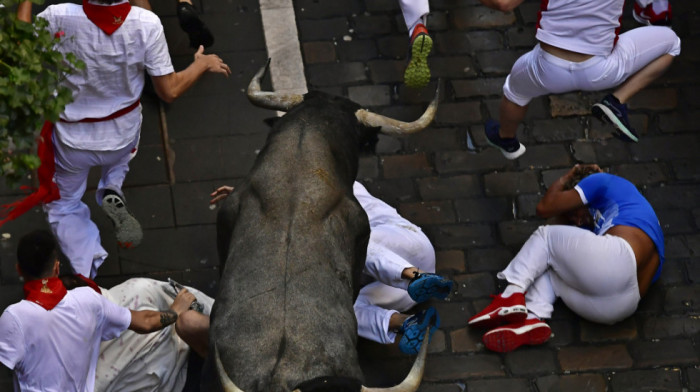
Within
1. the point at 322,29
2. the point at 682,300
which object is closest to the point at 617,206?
the point at 682,300

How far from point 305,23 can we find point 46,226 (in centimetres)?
308

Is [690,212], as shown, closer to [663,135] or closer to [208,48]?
[663,135]

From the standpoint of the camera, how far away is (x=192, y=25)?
8.97 m

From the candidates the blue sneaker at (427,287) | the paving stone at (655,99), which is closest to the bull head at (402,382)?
the blue sneaker at (427,287)

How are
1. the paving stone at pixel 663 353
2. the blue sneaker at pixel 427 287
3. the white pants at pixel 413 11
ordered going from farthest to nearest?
the white pants at pixel 413 11
the paving stone at pixel 663 353
the blue sneaker at pixel 427 287

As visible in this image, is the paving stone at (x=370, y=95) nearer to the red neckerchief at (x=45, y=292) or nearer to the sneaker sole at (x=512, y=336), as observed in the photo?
the sneaker sole at (x=512, y=336)

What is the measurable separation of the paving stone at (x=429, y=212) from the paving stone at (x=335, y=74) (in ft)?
4.66

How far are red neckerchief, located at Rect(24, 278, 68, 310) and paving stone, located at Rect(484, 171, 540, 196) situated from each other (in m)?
3.85

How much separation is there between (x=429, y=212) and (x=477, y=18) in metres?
2.37

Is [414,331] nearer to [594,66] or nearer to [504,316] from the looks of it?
[504,316]

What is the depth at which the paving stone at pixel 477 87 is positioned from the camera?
389 inches

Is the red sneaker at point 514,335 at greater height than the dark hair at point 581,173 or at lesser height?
lesser

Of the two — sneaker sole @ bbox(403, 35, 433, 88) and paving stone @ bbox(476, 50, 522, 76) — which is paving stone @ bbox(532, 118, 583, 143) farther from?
sneaker sole @ bbox(403, 35, 433, 88)

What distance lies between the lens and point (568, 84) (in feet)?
28.0
